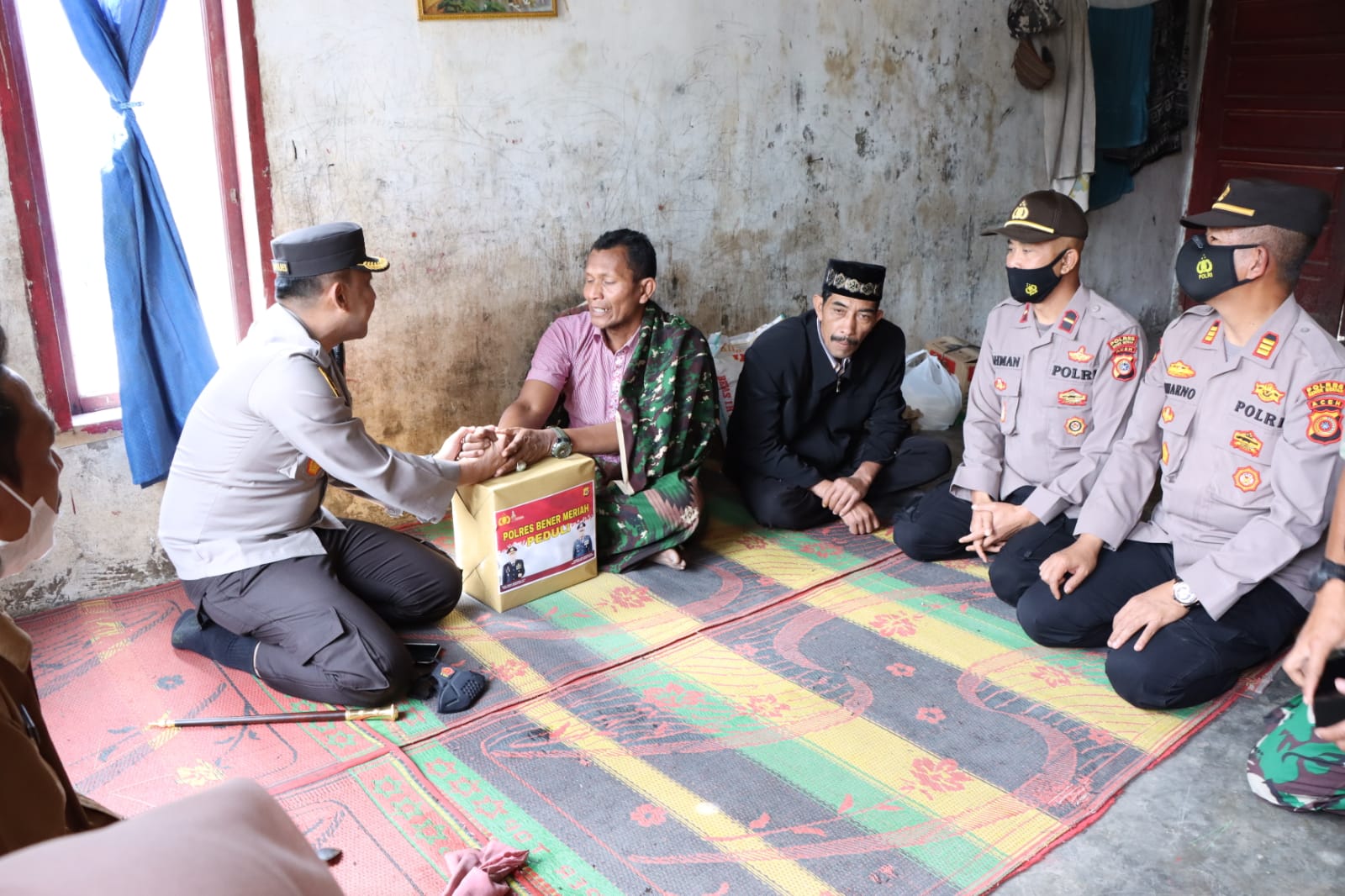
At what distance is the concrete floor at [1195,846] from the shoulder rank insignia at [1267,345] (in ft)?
3.53

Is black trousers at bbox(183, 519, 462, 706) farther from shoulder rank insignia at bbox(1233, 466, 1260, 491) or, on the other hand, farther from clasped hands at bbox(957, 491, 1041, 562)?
shoulder rank insignia at bbox(1233, 466, 1260, 491)

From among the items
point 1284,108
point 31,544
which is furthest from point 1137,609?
point 1284,108

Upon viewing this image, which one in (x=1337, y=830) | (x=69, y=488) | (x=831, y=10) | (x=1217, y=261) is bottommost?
(x=1337, y=830)

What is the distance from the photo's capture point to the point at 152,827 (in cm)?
77

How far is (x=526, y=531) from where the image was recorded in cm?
351

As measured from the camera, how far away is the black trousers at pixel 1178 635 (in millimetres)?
2887

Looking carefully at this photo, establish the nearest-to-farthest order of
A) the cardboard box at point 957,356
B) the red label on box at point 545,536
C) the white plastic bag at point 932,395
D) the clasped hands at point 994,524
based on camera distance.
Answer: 1. the red label on box at point 545,536
2. the clasped hands at point 994,524
3. the white plastic bag at point 932,395
4. the cardboard box at point 957,356

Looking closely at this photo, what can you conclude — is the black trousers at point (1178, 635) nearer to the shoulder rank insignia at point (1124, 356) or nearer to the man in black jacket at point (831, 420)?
the shoulder rank insignia at point (1124, 356)

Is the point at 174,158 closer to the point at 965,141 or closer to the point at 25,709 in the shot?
the point at 25,709

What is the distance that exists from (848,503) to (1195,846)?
1.94m

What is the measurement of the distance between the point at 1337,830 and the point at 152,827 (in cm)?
262

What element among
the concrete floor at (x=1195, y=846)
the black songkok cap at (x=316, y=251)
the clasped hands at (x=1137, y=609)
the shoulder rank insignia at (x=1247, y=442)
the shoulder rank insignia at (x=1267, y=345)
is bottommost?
the concrete floor at (x=1195, y=846)

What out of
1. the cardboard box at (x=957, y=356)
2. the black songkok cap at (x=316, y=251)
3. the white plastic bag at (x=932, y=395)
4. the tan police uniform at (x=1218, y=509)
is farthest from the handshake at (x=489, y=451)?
the cardboard box at (x=957, y=356)

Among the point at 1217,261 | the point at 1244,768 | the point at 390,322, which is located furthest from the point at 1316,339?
the point at 390,322
